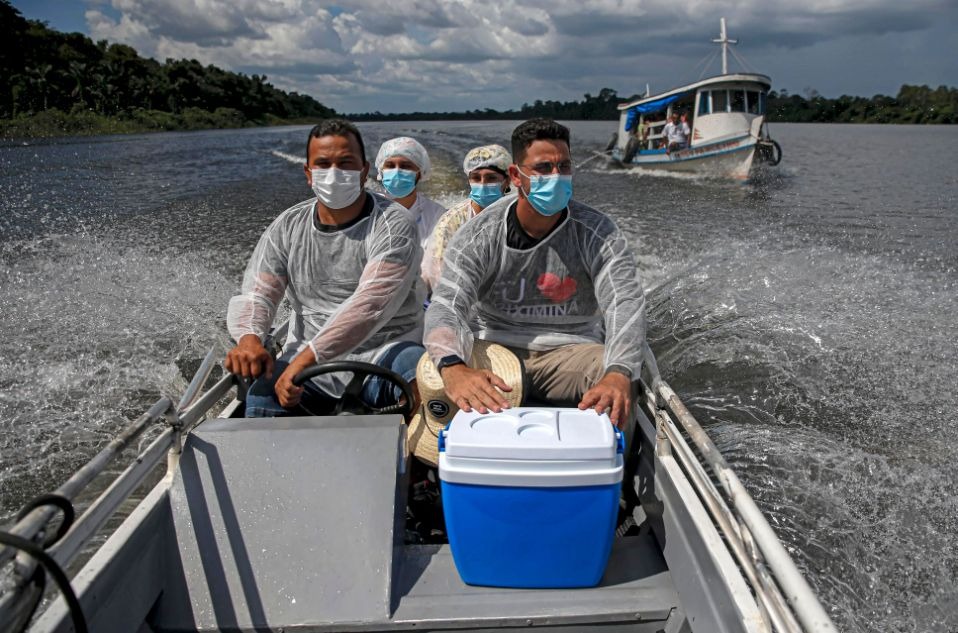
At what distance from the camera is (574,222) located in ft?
9.05

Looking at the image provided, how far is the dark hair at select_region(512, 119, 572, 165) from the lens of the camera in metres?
2.71

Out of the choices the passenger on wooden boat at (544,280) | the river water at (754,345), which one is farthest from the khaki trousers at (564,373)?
the river water at (754,345)

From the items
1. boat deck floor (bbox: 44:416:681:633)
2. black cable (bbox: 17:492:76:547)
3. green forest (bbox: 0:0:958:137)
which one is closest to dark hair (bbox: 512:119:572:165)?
boat deck floor (bbox: 44:416:681:633)

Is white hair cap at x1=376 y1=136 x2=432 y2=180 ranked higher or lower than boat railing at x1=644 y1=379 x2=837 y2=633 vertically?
higher

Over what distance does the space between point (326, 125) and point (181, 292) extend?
18.1 feet

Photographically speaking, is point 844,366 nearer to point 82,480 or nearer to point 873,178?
point 82,480

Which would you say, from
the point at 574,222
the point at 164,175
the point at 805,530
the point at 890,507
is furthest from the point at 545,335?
the point at 164,175

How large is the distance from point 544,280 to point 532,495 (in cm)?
107

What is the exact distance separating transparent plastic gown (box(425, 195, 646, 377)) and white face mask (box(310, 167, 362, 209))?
573mm

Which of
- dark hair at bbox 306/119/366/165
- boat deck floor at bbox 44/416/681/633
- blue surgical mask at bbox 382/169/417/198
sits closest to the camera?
boat deck floor at bbox 44/416/681/633

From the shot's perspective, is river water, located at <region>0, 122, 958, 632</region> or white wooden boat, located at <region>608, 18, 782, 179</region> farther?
white wooden boat, located at <region>608, 18, 782, 179</region>

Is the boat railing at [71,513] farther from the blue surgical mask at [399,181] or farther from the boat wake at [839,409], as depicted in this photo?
the boat wake at [839,409]

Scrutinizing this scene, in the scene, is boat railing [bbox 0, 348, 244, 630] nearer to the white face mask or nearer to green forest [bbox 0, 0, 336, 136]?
the white face mask

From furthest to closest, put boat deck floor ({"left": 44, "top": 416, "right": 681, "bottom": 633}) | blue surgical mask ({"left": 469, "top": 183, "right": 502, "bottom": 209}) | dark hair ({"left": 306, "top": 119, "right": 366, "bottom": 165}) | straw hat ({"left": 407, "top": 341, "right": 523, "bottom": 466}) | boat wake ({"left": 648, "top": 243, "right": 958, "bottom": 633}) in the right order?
blue surgical mask ({"left": 469, "top": 183, "right": 502, "bottom": 209}), boat wake ({"left": 648, "top": 243, "right": 958, "bottom": 633}), dark hair ({"left": 306, "top": 119, "right": 366, "bottom": 165}), straw hat ({"left": 407, "top": 341, "right": 523, "bottom": 466}), boat deck floor ({"left": 44, "top": 416, "right": 681, "bottom": 633})
